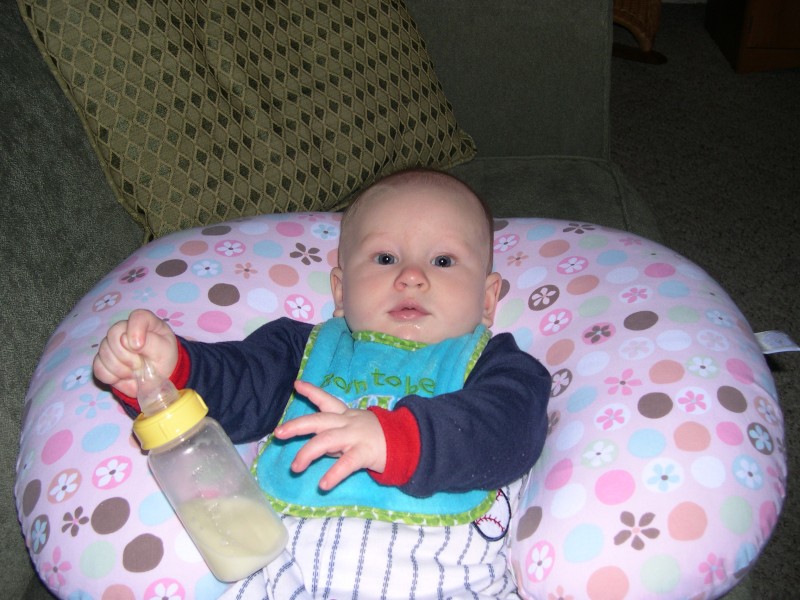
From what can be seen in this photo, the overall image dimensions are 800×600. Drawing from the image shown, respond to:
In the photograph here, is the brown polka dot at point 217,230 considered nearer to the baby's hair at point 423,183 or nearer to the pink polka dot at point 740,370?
the baby's hair at point 423,183

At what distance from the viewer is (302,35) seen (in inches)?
59.4

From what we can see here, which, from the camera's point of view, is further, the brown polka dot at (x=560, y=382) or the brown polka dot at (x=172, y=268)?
the brown polka dot at (x=172, y=268)

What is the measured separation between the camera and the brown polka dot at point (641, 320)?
1.09 meters

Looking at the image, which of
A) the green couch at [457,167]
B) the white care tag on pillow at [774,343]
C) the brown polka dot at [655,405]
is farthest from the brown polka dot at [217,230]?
the white care tag on pillow at [774,343]

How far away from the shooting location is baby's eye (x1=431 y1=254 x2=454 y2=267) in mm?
1158

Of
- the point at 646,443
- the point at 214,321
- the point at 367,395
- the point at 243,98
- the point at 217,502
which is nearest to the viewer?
the point at 217,502

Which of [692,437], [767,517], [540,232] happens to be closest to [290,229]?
[540,232]

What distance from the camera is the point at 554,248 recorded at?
4.25 feet

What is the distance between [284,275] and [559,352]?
46 centimetres

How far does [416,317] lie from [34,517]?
55cm

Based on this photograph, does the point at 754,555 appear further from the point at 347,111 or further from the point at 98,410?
the point at 347,111

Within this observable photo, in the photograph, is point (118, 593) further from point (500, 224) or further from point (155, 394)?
point (500, 224)

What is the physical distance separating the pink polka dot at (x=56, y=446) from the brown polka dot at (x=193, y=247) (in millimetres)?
357

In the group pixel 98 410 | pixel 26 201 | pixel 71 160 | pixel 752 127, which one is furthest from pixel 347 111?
pixel 752 127
